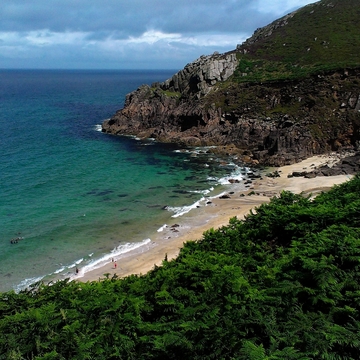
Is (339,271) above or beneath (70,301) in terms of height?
above

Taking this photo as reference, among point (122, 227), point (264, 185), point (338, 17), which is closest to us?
point (122, 227)

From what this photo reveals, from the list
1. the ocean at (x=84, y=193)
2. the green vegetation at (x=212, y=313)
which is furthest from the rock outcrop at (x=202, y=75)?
the green vegetation at (x=212, y=313)

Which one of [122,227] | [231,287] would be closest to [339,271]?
[231,287]

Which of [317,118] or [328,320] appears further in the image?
[317,118]

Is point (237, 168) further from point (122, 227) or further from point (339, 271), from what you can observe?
point (339, 271)

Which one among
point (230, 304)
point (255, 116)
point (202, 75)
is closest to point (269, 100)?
point (255, 116)
